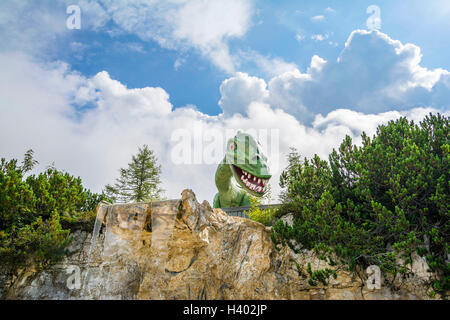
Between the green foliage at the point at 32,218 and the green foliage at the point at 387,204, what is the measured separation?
682cm

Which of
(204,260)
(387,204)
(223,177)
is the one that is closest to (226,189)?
(223,177)

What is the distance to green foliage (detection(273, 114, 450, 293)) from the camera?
683cm

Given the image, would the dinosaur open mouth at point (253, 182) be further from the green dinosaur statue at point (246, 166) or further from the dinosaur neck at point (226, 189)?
the dinosaur neck at point (226, 189)

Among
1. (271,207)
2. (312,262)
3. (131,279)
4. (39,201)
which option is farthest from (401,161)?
(39,201)

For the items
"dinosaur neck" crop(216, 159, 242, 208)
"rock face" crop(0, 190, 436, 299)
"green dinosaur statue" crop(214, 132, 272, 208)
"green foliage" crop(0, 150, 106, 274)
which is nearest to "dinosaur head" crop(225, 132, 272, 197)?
"green dinosaur statue" crop(214, 132, 272, 208)

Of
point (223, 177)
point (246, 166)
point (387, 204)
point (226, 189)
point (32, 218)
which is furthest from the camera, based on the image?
point (226, 189)

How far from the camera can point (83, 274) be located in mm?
9609

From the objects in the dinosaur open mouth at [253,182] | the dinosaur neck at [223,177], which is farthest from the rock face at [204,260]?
the dinosaur neck at [223,177]

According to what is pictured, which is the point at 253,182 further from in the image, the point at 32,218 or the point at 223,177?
the point at 32,218

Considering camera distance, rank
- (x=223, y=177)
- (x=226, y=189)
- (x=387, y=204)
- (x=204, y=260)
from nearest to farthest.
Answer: (x=204, y=260)
(x=387, y=204)
(x=223, y=177)
(x=226, y=189)

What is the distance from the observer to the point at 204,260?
25.7 feet

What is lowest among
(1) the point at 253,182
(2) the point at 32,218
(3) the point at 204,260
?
(3) the point at 204,260

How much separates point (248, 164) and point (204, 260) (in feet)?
12.0

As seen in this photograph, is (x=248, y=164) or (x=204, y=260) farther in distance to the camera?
(x=248, y=164)
